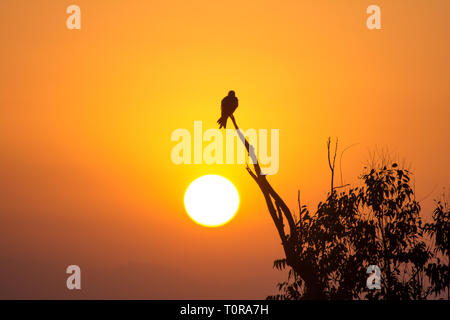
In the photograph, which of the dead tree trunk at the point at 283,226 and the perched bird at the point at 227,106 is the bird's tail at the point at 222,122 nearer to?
the perched bird at the point at 227,106

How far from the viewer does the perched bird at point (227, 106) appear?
20.4m

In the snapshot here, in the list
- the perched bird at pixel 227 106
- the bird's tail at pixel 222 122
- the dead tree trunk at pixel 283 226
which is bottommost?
the dead tree trunk at pixel 283 226

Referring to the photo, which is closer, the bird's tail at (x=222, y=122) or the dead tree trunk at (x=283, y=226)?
the dead tree trunk at (x=283, y=226)

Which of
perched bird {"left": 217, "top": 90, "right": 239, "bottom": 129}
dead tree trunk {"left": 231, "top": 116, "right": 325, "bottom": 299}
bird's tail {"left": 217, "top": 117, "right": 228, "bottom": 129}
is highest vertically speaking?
perched bird {"left": 217, "top": 90, "right": 239, "bottom": 129}

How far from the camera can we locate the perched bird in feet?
66.9

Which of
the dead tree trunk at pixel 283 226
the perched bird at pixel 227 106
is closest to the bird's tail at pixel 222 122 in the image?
the perched bird at pixel 227 106

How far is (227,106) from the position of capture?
20.8 m

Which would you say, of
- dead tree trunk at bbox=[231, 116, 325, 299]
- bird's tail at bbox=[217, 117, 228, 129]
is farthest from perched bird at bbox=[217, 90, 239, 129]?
dead tree trunk at bbox=[231, 116, 325, 299]

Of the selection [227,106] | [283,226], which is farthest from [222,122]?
[283,226]

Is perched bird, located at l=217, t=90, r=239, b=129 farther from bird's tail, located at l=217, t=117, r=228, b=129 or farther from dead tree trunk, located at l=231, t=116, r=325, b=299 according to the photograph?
dead tree trunk, located at l=231, t=116, r=325, b=299

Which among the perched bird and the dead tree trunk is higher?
the perched bird

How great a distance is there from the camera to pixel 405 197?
17328 millimetres

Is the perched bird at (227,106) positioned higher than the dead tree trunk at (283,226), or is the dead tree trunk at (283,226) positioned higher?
the perched bird at (227,106)
